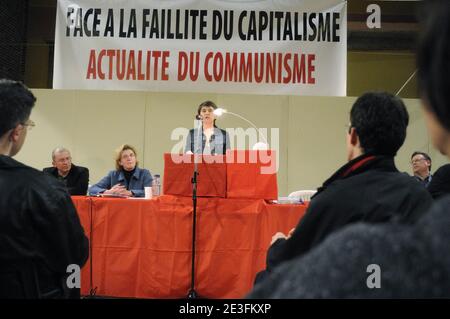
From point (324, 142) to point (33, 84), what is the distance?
5226 mm

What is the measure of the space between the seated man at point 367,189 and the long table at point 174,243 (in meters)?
2.06

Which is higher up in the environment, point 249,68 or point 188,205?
point 249,68

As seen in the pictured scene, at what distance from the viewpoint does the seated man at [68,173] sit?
13.9 feet

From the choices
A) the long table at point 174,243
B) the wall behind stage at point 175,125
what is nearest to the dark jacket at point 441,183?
the long table at point 174,243

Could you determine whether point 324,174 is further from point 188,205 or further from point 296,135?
point 188,205

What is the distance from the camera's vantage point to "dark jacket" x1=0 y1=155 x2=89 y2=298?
1242 millimetres

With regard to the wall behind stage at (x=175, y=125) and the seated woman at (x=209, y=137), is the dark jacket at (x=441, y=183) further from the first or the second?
the wall behind stage at (x=175, y=125)

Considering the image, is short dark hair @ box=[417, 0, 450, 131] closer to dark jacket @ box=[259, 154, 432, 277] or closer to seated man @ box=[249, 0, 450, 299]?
seated man @ box=[249, 0, 450, 299]

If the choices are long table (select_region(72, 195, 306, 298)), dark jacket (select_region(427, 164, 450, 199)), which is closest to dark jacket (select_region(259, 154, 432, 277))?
dark jacket (select_region(427, 164, 450, 199))

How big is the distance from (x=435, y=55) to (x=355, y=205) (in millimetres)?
733

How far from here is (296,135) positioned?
6.79 m

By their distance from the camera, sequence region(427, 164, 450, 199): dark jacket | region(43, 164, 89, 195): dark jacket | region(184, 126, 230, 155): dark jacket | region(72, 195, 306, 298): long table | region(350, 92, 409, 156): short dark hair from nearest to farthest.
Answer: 1. region(350, 92, 409, 156): short dark hair
2. region(427, 164, 450, 199): dark jacket
3. region(72, 195, 306, 298): long table
4. region(184, 126, 230, 155): dark jacket
5. region(43, 164, 89, 195): dark jacket
